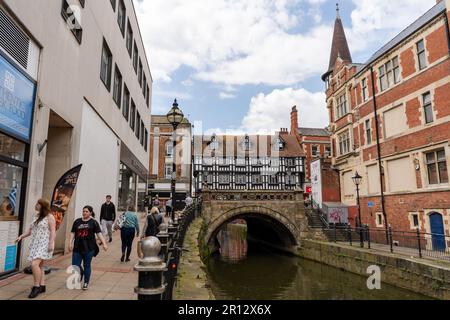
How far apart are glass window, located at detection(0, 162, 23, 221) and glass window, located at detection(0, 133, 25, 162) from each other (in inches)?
8.3

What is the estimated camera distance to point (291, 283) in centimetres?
1552

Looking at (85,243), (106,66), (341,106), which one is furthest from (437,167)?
(85,243)

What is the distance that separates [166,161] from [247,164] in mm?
10679

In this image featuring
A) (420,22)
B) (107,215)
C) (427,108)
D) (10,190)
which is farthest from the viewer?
(420,22)

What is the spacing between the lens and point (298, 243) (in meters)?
23.4

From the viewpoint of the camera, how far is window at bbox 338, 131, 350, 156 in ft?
83.3

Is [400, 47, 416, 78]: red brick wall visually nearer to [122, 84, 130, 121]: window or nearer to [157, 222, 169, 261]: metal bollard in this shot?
[122, 84, 130, 121]: window

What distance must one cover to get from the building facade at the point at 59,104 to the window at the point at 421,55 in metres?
16.3

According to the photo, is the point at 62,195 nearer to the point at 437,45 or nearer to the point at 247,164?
the point at 437,45

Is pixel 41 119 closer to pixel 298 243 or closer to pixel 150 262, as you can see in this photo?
pixel 150 262

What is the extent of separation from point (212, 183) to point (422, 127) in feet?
78.2

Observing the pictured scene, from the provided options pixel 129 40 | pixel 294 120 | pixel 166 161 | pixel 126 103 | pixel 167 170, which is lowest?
pixel 167 170

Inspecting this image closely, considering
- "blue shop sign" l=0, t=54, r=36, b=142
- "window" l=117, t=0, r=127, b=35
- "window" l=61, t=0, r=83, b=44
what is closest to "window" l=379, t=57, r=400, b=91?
"window" l=117, t=0, r=127, b=35

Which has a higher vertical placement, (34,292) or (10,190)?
(10,190)
